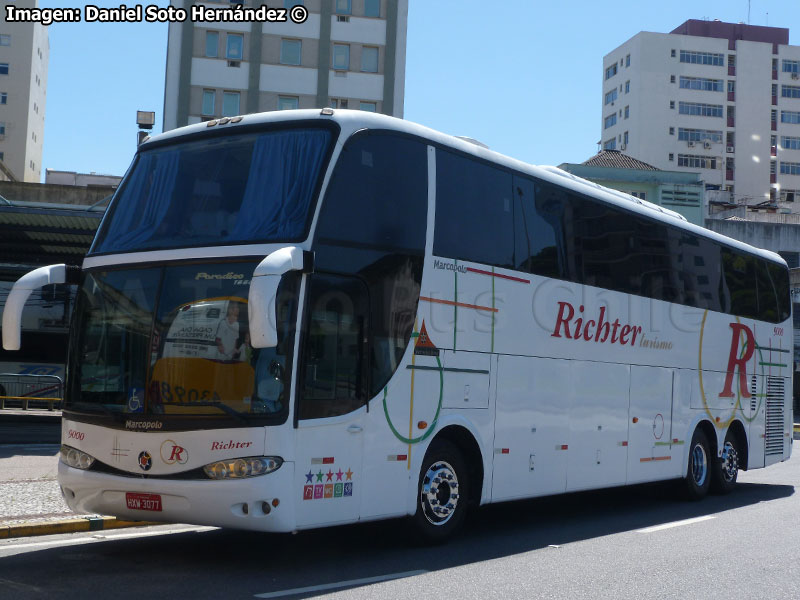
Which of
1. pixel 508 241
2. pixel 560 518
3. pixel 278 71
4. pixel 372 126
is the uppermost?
pixel 278 71

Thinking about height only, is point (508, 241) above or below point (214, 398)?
above

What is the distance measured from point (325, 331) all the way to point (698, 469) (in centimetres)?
903

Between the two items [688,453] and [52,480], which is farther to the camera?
[688,453]

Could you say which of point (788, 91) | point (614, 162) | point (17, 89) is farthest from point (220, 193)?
point (788, 91)

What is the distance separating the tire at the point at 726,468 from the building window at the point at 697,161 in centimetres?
8445

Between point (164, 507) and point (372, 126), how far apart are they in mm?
3733

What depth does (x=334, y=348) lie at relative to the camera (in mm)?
8938

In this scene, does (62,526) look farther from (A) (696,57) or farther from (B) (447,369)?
(A) (696,57)

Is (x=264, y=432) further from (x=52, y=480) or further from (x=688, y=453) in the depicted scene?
(x=688, y=453)

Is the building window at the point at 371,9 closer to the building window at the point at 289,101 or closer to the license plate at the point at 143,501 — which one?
the building window at the point at 289,101

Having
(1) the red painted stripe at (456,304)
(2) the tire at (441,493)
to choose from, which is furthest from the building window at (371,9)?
(2) the tire at (441,493)

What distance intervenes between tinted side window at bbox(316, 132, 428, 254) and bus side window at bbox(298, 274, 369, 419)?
1.39 ft

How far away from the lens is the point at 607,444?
13250mm

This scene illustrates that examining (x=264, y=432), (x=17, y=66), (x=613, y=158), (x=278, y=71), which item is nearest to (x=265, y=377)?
(x=264, y=432)
